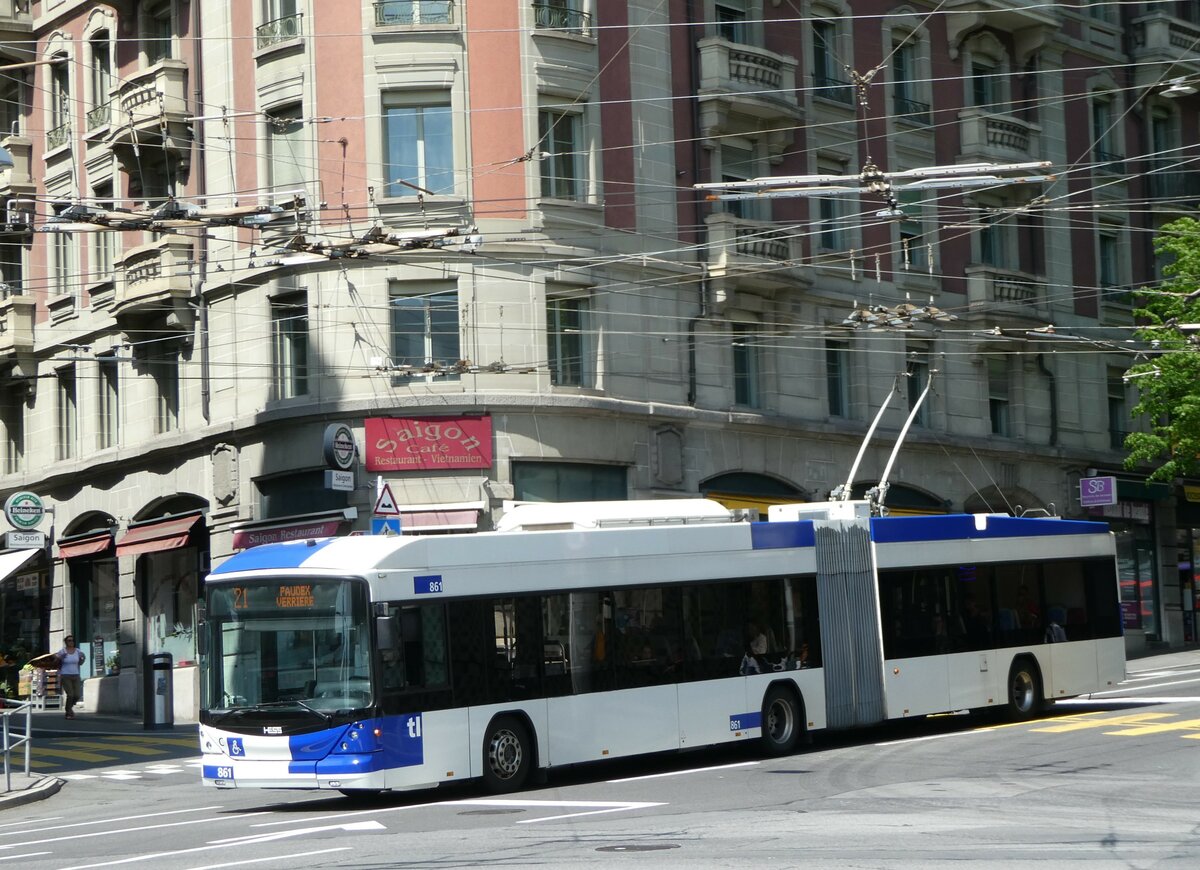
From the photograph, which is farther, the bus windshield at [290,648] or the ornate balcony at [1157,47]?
the ornate balcony at [1157,47]

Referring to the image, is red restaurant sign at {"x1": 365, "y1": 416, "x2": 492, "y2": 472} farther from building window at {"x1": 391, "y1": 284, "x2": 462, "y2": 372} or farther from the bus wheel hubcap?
the bus wheel hubcap

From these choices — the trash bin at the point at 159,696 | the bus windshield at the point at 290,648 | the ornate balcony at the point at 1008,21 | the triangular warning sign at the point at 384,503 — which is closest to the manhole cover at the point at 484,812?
the bus windshield at the point at 290,648

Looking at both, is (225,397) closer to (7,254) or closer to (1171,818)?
(7,254)

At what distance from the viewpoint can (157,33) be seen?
35.5 m

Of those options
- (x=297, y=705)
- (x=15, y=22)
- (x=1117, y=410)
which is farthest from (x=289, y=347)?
(x=1117, y=410)

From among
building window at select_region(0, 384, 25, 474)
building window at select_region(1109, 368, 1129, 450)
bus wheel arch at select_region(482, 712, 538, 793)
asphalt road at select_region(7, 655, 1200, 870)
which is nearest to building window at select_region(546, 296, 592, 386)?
asphalt road at select_region(7, 655, 1200, 870)

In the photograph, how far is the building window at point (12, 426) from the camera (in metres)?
40.8

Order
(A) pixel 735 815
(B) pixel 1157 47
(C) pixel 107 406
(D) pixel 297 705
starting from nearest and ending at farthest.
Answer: (A) pixel 735 815, (D) pixel 297 705, (C) pixel 107 406, (B) pixel 1157 47

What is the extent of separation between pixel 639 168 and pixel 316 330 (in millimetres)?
6561

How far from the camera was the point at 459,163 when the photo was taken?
1212 inches

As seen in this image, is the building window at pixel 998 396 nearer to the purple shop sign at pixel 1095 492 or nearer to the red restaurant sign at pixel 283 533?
the purple shop sign at pixel 1095 492

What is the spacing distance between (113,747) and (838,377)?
16975 millimetres

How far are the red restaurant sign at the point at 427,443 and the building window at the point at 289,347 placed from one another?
210cm

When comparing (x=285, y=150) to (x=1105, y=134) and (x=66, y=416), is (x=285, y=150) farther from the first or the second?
(x=1105, y=134)
